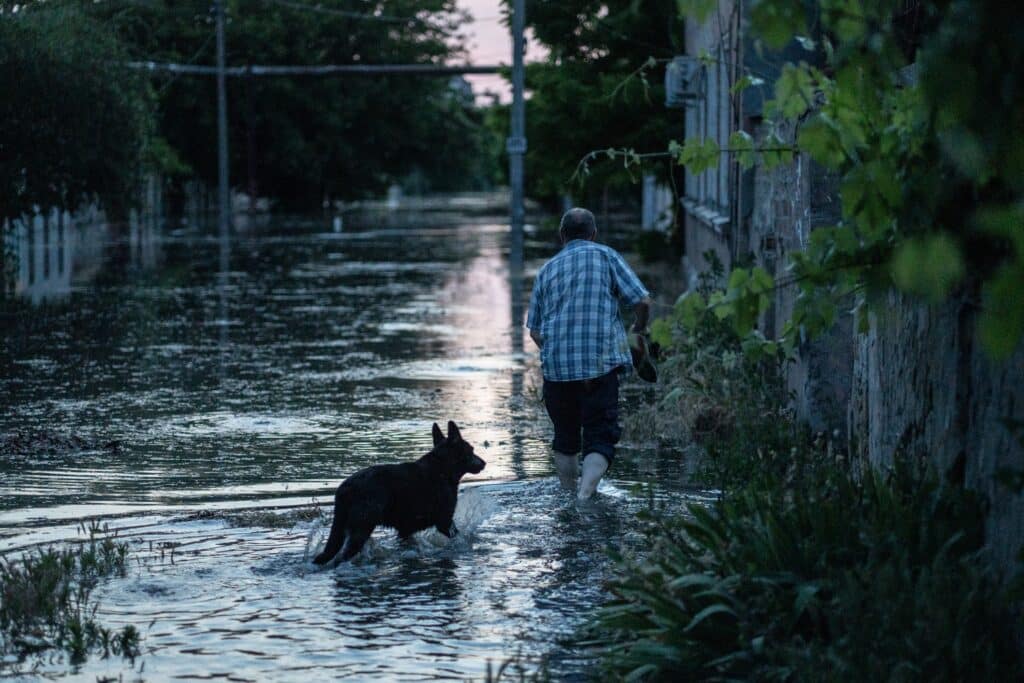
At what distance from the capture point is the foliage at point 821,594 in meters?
5.04

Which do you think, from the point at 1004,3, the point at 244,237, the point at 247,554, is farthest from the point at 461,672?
the point at 244,237

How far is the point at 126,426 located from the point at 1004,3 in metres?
9.42

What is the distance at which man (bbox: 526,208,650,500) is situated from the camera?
918cm

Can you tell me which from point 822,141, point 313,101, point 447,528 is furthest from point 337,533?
point 313,101

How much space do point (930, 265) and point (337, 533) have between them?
14.7ft

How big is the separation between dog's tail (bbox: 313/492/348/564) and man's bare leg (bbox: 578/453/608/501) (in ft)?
6.30

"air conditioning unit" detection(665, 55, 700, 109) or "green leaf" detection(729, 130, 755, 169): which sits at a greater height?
"air conditioning unit" detection(665, 55, 700, 109)

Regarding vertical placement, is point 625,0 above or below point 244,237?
above

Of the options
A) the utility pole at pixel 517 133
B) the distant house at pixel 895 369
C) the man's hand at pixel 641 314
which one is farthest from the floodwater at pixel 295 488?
the utility pole at pixel 517 133

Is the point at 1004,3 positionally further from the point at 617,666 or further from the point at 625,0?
the point at 625,0

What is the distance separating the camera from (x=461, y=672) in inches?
233

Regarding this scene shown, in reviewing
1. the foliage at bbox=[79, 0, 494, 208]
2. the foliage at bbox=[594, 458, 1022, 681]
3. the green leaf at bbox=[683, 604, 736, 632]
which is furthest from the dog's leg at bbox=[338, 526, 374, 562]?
the foliage at bbox=[79, 0, 494, 208]

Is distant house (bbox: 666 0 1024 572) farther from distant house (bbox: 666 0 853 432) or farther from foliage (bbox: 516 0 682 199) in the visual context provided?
foliage (bbox: 516 0 682 199)

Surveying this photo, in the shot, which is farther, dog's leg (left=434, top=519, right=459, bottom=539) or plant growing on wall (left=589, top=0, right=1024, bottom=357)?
dog's leg (left=434, top=519, right=459, bottom=539)
